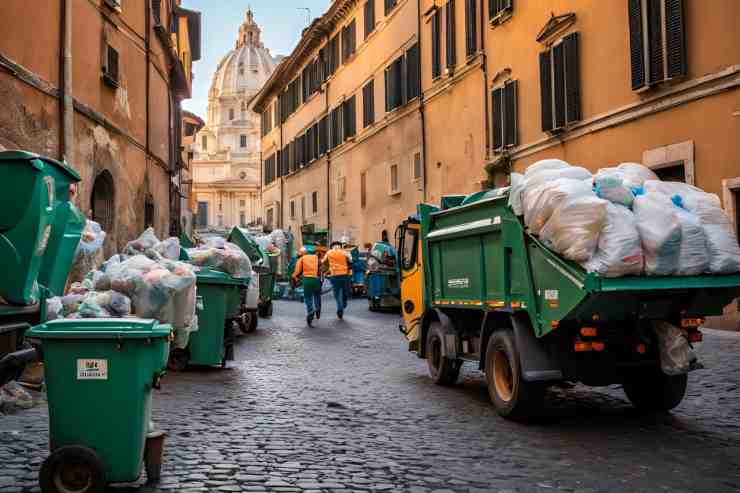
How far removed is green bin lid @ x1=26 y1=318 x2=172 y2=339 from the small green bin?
18.8 ft

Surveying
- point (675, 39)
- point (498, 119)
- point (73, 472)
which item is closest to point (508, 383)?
point (73, 472)

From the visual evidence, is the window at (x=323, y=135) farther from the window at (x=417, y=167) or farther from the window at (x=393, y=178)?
the window at (x=417, y=167)

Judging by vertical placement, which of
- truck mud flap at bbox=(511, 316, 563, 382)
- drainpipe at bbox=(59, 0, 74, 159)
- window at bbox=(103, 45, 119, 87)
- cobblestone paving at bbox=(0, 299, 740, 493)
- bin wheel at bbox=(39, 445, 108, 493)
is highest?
window at bbox=(103, 45, 119, 87)

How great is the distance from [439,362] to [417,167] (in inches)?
709

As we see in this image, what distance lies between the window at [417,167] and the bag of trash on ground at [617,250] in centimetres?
2027

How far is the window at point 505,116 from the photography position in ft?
65.7

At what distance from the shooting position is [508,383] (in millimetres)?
7703

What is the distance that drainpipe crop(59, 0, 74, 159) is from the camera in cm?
1439

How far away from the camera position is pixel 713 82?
13.3m

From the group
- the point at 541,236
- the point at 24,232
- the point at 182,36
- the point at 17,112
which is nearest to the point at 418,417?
the point at 541,236

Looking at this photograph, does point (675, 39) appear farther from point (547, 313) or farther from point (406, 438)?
point (406, 438)

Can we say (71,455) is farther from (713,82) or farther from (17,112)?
(713,82)

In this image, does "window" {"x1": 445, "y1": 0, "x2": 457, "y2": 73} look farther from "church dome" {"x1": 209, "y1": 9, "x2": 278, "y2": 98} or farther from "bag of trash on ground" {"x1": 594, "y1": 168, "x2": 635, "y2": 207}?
"church dome" {"x1": 209, "y1": 9, "x2": 278, "y2": 98}

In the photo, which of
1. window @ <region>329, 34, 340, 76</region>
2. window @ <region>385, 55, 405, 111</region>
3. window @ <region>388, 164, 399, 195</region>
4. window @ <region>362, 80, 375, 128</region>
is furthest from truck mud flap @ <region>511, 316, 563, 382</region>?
window @ <region>329, 34, 340, 76</region>
